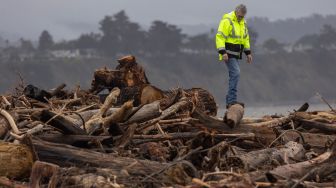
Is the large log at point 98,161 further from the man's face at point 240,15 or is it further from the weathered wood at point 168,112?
the man's face at point 240,15

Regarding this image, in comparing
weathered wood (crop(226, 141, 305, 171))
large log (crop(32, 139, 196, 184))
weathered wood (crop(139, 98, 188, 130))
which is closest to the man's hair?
weathered wood (crop(139, 98, 188, 130))

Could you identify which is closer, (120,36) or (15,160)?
(15,160)

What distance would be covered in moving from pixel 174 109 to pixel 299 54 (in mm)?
133710

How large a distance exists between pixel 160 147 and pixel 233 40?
615cm

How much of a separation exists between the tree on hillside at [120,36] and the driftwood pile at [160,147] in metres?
111

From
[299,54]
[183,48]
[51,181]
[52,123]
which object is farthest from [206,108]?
[299,54]

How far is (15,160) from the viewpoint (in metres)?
6.77

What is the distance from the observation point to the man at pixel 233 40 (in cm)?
1313

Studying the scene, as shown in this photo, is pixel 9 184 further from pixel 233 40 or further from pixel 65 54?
pixel 65 54

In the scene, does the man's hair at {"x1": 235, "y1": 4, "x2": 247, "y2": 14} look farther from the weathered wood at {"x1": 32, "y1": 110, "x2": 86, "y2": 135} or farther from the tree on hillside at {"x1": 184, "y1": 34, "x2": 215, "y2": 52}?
the tree on hillside at {"x1": 184, "y1": 34, "x2": 215, "y2": 52}

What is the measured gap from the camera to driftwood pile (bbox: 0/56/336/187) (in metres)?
6.16

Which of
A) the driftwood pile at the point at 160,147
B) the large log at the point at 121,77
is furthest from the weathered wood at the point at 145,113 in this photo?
the large log at the point at 121,77

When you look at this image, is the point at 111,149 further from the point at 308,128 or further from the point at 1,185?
the point at 308,128

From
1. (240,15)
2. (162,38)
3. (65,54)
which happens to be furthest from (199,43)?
(240,15)
